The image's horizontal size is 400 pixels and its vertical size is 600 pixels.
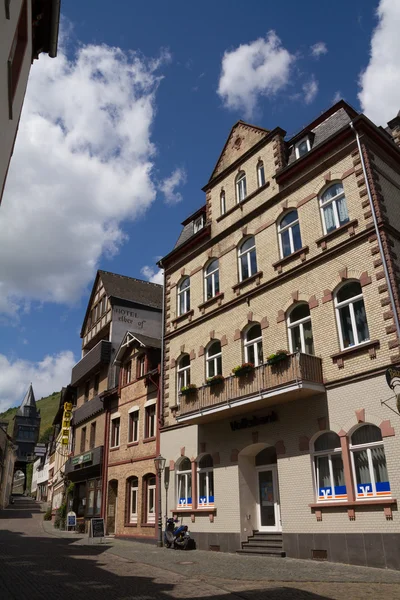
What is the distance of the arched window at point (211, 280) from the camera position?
69.4 ft

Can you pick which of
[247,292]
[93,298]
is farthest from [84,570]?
[93,298]

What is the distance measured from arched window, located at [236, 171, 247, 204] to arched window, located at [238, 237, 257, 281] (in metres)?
2.17

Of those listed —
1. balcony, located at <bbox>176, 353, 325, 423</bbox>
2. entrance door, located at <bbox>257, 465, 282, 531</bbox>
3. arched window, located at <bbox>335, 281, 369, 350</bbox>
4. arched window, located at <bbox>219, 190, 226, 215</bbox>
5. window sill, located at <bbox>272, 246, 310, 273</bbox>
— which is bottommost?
entrance door, located at <bbox>257, 465, 282, 531</bbox>

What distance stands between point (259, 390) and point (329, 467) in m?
3.04

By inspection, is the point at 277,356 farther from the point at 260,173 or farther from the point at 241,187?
the point at 241,187

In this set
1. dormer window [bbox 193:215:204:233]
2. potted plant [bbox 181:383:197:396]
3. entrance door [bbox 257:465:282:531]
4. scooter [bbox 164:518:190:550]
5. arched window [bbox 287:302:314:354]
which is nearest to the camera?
arched window [bbox 287:302:314:354]

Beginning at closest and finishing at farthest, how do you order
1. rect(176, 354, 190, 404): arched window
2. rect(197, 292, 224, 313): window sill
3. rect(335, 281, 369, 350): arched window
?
rect(335, 281, 369, 350): arched window < rect(197, 292, 224, 313): window sill < rect(176, 354, 190, 404): arched window

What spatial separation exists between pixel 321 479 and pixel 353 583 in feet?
13.9

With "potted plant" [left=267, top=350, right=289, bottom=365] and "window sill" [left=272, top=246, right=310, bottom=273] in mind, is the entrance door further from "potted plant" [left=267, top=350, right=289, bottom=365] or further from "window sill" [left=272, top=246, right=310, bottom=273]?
"window sill" [left=272, top=246, right=310, bottom=273]

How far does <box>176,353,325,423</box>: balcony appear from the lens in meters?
14.5

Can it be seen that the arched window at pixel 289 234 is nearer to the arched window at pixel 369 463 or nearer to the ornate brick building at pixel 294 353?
the ornate brick building at pixel 294 353

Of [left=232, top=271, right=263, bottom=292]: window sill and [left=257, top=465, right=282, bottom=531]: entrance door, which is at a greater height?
[left=232, top=271, right=263, bottom=292]: window sill

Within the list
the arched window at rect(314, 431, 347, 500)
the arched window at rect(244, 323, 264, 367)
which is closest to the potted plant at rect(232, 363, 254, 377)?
the arched window at rect(244, 323, 264, 367)

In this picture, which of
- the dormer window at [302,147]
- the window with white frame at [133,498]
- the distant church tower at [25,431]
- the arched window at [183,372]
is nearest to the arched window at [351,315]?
the dormer window at [302,147]
